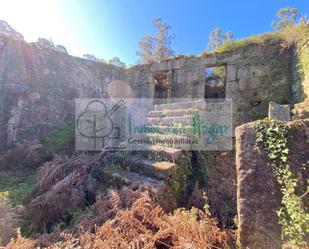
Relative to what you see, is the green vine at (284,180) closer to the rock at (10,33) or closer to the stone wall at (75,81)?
the stone wall at (75,81)

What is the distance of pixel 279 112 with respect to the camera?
13.2 feet

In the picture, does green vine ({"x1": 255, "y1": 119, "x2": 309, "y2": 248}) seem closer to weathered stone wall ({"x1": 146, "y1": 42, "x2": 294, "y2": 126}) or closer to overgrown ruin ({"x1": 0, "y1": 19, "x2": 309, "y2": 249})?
overgrown ruin ({"x1": 0, "y1": 19, "x2": 309, "y2": 249})

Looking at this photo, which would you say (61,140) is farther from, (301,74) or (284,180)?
(301,74)

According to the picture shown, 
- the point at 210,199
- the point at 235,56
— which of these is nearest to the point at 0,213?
the point at 210,199

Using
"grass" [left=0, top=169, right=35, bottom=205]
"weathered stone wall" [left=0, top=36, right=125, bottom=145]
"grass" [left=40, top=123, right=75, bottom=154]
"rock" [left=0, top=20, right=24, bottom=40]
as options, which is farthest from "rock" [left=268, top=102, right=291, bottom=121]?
"rock" [left=0, top=20, right=24, bottom=40]

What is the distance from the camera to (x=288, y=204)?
1.92 meters

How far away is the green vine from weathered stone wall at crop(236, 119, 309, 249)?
1.9 inches

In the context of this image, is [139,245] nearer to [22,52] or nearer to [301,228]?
[301,228]

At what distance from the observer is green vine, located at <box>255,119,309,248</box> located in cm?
185

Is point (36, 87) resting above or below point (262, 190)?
above

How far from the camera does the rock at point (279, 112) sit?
3934 mm

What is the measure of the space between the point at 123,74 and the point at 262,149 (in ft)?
29.1

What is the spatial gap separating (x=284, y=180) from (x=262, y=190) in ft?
0.72

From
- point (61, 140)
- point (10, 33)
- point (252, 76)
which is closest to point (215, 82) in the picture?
point (252, 76)
